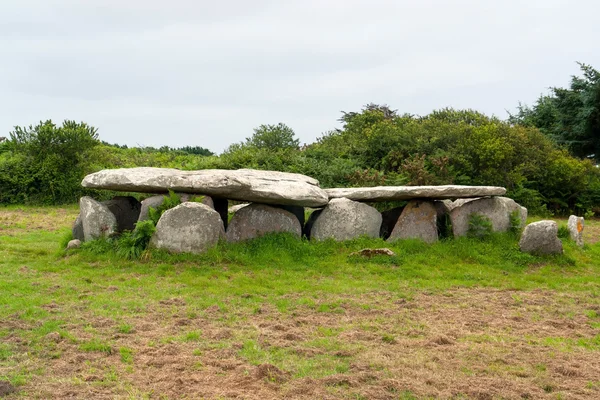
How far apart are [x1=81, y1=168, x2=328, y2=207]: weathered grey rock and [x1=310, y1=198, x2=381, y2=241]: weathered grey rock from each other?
453 millimetres

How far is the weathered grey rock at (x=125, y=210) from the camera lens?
1398 cm

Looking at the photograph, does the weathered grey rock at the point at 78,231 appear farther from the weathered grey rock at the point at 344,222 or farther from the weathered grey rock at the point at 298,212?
the weathered grey rock at the point at 344,222

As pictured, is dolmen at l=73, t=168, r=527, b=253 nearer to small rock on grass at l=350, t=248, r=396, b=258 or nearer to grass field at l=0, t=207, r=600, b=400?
grass field at l=0, t=207, r=600, b=400

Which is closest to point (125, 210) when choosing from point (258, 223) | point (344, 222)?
point (258, 223)

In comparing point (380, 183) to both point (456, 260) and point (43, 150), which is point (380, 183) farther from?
point (43, 150)

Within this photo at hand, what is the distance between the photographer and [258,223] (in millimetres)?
13297

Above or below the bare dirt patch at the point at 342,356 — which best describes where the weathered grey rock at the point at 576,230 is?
above

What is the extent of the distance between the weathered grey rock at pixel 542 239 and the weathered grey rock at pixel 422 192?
1.12 meters

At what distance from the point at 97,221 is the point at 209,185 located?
2732mm

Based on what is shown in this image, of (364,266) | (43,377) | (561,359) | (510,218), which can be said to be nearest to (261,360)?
(43,377)

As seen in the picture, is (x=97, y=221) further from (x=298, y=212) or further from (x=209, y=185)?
(x=298, y=212)

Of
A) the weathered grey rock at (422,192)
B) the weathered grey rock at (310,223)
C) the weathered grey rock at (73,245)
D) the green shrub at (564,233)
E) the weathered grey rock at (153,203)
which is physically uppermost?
the weathered grey rock at (422,192)

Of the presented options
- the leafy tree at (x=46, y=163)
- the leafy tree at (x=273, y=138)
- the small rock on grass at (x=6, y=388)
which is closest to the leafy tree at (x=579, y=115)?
the leafy tree at (x=273, y=138)

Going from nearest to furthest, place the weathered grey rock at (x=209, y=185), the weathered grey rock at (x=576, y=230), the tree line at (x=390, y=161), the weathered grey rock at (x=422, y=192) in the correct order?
the weathered grey rock at (x=209, y=185) < the weathered grey rock at (x=422, y=192) < the weathered grey rock at (x=576, y=230) < the tree line at (x=390, y=161)
